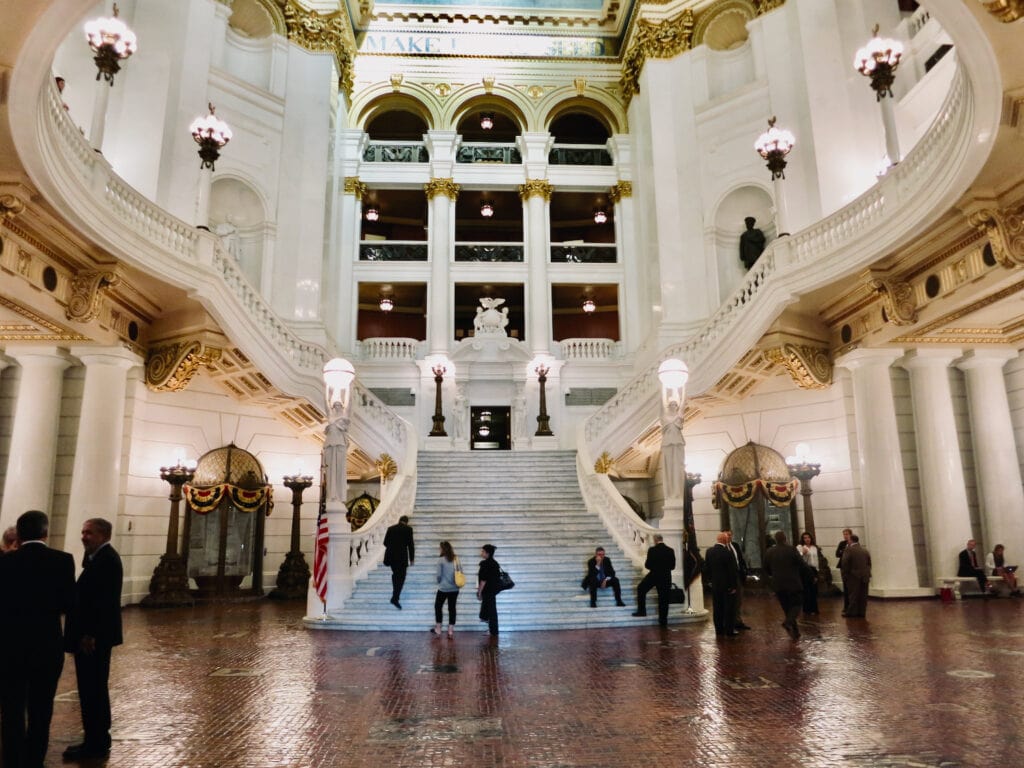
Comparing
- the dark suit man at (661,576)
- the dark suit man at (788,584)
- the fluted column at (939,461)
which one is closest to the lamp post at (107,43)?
the dark suit man at (661,576)

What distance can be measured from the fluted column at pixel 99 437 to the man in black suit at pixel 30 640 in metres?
9.43

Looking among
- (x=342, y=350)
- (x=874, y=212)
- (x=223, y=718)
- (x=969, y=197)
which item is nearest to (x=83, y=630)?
(x=223, y=718)

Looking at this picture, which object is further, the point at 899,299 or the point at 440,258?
the point at 440,258

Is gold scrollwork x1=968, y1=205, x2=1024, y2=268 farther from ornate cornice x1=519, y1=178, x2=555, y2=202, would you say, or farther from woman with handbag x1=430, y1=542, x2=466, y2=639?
ornate cornice x1=519, y1=178, x2=555, y2=202

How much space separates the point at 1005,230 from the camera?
30.0 ft

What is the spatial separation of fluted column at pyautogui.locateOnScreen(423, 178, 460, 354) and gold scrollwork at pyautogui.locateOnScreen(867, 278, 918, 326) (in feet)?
43.5

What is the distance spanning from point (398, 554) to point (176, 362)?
5.92 metres

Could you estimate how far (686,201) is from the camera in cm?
2069

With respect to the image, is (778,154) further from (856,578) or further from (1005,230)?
(856,578)

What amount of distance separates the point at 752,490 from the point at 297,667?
458 inches

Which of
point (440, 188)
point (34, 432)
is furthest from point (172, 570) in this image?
point (440, 188)

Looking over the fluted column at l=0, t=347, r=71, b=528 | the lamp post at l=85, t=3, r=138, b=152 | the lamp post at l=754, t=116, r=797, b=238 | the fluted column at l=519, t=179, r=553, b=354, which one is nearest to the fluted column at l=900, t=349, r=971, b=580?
the lamp post at l=754, t=116, r=797, b=238

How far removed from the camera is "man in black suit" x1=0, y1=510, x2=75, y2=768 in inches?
153

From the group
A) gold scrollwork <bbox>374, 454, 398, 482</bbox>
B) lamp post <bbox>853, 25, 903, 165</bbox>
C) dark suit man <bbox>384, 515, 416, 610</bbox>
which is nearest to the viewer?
dark suit man <bbox>384, 515, 416, 610</bbox>
